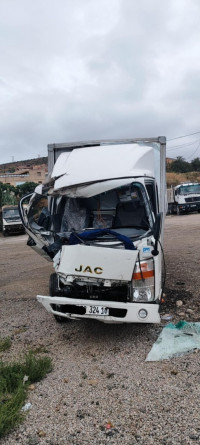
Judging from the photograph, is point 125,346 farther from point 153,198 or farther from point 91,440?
point 153,198

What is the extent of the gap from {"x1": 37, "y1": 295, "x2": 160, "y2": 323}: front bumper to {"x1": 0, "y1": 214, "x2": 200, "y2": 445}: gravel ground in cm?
43

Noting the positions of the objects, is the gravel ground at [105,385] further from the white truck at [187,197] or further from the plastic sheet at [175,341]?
the white truck at [187,197]

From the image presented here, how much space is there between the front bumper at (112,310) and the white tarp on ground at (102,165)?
5.17ft

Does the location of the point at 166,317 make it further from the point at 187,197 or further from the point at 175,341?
the point at 187,197

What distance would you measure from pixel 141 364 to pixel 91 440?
1.31 metres

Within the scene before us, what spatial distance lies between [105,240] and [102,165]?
1.14 metres

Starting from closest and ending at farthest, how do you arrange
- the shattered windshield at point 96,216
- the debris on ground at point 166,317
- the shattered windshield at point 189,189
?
the shattered windshield at point 96,216
the debris on ground at point 166,317
the shattered windshield at point 189,189

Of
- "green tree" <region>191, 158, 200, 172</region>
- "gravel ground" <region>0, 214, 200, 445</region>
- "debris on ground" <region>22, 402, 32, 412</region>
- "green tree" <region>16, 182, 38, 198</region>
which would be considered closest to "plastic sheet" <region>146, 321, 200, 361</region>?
"gravel ground" <region>0, 214, 200, 445</region>

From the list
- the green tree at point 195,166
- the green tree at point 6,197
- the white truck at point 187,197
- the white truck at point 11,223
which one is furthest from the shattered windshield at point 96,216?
the green tree at point 195,166

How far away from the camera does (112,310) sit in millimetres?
4438

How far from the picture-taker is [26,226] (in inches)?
222

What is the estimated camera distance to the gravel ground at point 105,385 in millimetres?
2998

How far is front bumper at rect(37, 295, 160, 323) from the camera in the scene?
4352 millimetres

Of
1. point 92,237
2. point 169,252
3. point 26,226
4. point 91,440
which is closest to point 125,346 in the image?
point 92,237
